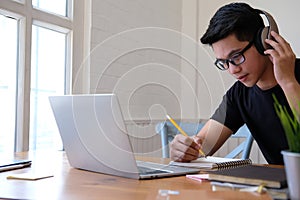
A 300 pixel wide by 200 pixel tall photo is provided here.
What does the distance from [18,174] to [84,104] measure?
258mm

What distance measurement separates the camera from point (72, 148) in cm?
119

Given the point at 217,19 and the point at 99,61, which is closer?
the point at 217,19

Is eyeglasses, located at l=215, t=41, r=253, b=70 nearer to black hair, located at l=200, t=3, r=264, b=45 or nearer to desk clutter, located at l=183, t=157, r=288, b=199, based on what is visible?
black hair, located at l=200, t=3, r=264, b=45

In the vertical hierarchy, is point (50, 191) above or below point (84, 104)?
below

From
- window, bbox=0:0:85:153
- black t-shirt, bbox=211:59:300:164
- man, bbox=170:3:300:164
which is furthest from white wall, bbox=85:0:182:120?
man, bbox=170:3:300:164

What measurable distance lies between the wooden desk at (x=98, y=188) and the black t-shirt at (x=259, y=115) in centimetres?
67

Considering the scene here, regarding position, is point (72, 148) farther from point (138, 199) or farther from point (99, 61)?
point (99, 61)

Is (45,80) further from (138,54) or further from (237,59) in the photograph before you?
(237,59)

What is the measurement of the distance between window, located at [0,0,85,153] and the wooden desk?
960mm

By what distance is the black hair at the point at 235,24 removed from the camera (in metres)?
1.40

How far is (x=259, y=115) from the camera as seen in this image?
1.65m

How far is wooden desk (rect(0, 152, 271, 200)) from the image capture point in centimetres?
81

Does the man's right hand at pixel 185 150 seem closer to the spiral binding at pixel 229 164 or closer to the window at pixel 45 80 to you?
the spiral binding at pixel 229 164

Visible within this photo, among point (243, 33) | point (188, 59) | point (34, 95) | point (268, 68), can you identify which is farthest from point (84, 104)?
point (188, 59)
